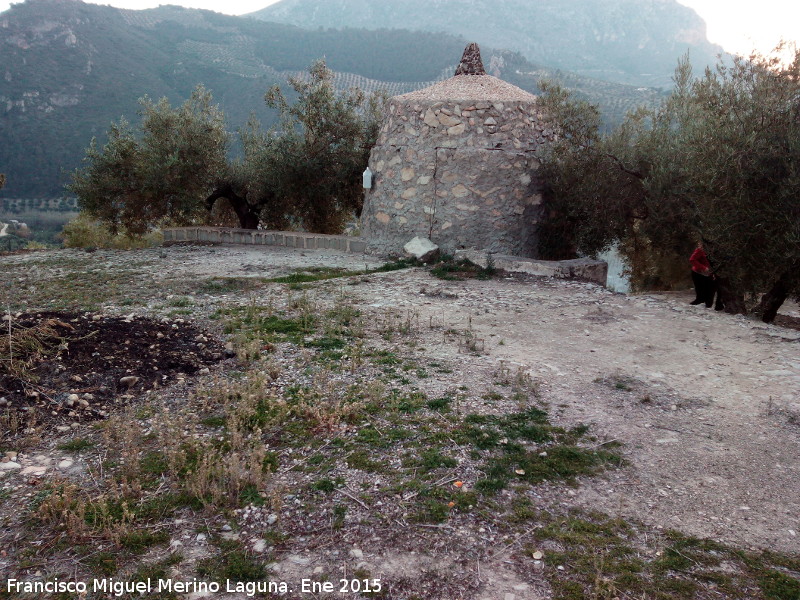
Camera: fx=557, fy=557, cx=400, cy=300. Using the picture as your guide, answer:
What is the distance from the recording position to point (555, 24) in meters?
176

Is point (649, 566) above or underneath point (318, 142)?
underneath

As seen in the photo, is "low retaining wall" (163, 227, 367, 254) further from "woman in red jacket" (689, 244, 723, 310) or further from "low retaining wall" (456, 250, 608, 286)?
"woman in red jacket" (689, 244, 723, 310)

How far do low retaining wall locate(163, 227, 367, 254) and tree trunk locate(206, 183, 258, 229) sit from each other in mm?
1301

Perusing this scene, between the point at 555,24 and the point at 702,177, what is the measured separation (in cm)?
19392

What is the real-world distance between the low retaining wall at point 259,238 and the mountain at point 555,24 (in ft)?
489

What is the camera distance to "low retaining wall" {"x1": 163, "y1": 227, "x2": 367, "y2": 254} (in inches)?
566

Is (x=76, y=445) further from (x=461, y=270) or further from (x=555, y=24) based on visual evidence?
(x=555, y=24)

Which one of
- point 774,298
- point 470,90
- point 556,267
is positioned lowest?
point 774,298

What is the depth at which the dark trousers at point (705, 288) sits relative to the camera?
9.27 m

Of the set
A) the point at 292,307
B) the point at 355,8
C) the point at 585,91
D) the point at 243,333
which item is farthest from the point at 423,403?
the point at 355,8

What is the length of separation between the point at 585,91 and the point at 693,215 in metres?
59.6

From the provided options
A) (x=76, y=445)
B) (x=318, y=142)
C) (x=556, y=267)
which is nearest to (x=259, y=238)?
(x=318, y=142)

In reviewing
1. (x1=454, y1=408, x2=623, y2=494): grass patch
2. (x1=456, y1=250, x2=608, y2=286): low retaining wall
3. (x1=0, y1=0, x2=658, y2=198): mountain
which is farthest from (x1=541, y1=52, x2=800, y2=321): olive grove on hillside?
(x1=0, y1=0, x2=658, y2=198): mountain

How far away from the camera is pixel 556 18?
179 m
